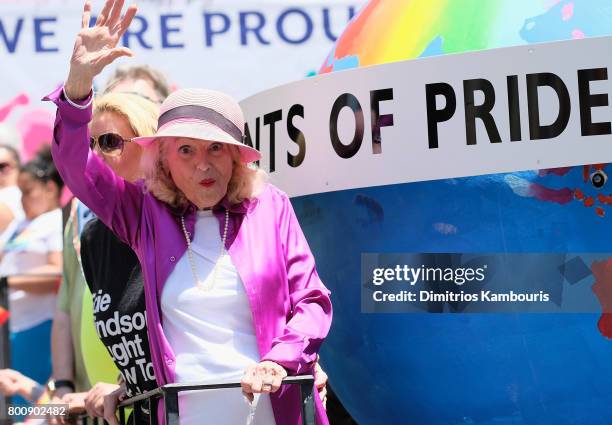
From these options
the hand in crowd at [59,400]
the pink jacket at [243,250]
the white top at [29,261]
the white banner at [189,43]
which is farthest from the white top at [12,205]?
the pink jacket at [243,250]

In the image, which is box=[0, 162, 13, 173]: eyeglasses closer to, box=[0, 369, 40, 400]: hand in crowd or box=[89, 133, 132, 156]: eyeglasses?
box=[0, 369, 40, 400]: hand in crowd

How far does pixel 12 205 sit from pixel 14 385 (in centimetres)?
100

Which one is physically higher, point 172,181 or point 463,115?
point 463,115

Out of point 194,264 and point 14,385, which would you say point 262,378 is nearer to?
point 194,264

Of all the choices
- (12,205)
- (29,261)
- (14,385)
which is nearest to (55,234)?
(29,261)

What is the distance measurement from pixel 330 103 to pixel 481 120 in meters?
0.49

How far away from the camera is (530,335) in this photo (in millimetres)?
3363

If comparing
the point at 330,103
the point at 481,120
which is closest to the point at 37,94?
the point at 330,103

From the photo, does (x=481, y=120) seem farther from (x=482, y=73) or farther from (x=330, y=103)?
(x=330, y=103)

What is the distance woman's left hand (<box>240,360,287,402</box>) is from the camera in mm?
2658

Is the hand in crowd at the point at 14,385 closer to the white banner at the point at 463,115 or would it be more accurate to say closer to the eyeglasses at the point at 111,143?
the eyeglasses at the point at 111,143

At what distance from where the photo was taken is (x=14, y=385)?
541 cm

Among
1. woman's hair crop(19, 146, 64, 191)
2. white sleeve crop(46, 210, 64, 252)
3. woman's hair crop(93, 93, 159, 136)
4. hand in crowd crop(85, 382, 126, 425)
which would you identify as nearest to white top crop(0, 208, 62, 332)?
white sleeve crop(46, 210, 64, 252)

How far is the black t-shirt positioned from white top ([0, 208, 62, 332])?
2305 mm
